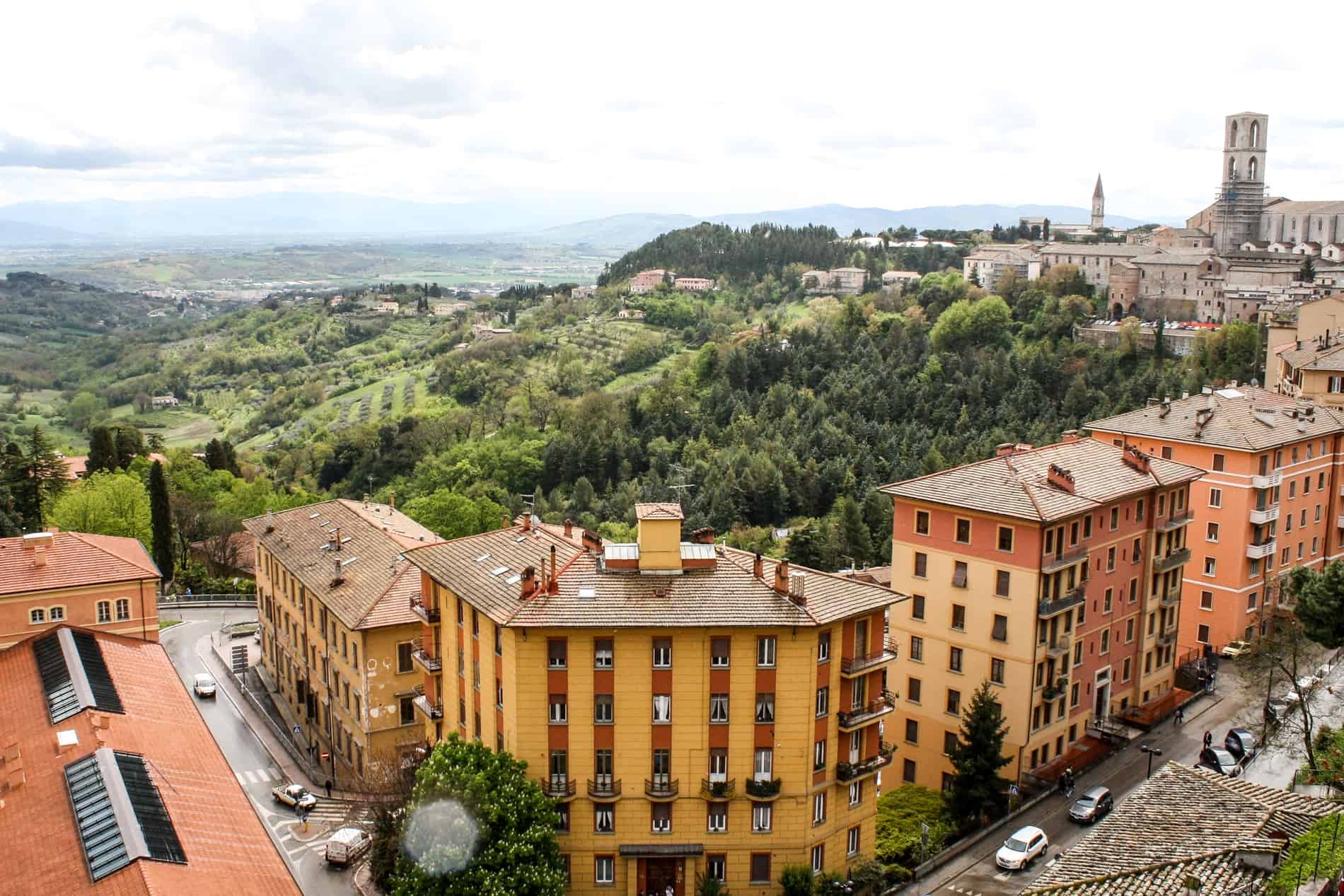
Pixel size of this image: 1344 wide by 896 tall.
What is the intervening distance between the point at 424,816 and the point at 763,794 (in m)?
8.82

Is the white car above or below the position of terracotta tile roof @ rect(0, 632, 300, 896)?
below

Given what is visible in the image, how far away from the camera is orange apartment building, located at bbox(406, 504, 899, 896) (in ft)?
94.2

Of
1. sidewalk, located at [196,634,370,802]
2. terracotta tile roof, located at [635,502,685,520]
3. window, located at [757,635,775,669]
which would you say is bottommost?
sidewalk, located at [196,634,370,802]

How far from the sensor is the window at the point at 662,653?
1136 inches

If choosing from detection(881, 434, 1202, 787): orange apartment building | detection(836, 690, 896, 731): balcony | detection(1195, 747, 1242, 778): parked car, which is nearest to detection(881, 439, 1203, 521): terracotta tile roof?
detection(881, 434, 1202, 787): orange apartment building

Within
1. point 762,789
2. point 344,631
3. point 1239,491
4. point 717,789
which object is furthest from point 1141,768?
point 344,631

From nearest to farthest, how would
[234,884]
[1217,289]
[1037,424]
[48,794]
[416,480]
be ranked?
1. [234,884]
2. [48,794]
3. [1037,424]
4. [416,480]
5. [1217,289]

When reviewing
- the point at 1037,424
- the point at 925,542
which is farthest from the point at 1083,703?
the point at 1037,424

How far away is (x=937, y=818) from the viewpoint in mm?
34812

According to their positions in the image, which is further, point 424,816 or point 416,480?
point 416,480

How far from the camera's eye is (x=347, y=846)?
32.8 metres

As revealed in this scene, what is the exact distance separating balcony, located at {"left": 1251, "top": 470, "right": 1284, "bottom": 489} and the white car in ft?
68.8

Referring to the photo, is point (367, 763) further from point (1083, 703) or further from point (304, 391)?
point (304, 391)

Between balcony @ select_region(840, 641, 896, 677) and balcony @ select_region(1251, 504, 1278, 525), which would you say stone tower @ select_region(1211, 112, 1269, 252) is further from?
balcony @ select_region(840, 641, 896, 677)
